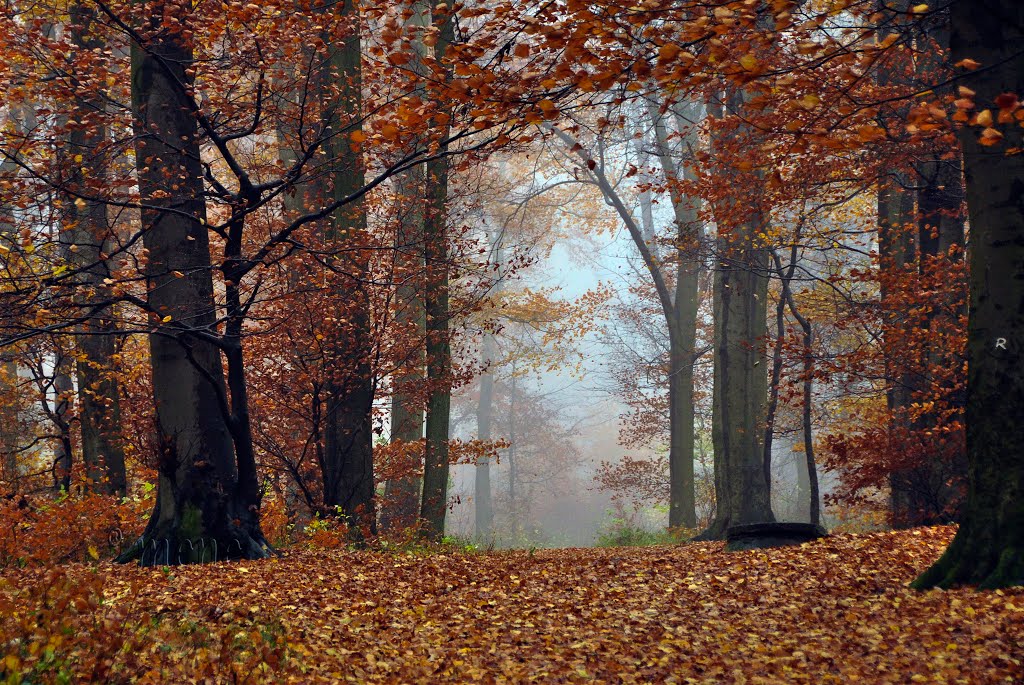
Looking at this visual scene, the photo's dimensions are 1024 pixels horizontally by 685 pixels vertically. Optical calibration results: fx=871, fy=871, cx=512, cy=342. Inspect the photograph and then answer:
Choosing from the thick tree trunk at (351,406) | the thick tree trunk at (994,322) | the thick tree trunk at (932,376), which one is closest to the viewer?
the thick tree trunk at (994,322)

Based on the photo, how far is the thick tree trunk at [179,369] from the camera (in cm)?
859

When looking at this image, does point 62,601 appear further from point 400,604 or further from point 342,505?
point 342,505

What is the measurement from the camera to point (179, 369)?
8664 mm

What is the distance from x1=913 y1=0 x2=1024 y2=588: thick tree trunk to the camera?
6.10m

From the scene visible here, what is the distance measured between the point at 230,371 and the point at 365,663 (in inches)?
180

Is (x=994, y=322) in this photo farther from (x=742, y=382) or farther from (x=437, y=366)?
(x=742, y=382)

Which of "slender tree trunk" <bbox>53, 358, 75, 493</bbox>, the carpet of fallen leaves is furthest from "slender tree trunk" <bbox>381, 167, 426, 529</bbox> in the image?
"slender tree trunk" <bbox>53, 358, 75, 493</bbox>

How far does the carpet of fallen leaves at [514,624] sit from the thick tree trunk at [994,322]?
0.45 metres

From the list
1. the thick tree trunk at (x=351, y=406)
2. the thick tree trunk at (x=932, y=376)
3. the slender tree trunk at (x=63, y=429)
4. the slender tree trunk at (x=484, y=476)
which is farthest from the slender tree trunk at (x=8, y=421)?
the slender tree trunk at (x=484, y=476)

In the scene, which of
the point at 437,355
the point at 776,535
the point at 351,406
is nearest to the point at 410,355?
the point at 437,355

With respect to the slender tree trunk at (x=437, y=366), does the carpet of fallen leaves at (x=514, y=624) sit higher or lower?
lower

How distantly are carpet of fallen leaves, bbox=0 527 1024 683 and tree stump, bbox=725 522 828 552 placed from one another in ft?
4.65

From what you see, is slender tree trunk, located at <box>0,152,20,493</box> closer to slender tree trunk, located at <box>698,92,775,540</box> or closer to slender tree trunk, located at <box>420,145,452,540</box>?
slender tree trunk, located at <box>420,145,452,540</box>

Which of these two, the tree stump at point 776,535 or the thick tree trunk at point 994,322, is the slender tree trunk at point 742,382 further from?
the thick tree trunk at point 994,322
